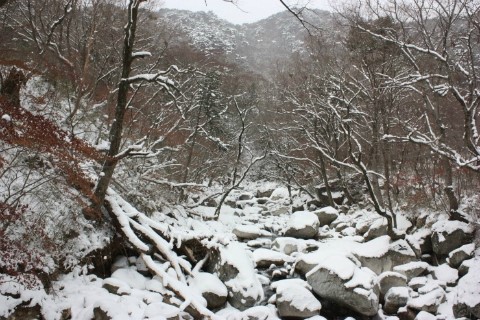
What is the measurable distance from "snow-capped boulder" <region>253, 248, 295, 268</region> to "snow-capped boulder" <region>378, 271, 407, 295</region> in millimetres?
2698

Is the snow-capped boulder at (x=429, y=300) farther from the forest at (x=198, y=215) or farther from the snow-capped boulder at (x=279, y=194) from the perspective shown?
the snow-capped boulder at (x=279, y=194)

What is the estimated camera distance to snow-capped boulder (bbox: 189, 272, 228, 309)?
773 centimetres

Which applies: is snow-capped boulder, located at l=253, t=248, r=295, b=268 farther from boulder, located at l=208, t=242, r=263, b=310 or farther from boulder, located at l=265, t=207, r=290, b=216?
boulder, located at l=265, t=207, r=290, b=216

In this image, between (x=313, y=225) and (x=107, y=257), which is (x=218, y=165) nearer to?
(x=313, y=225)

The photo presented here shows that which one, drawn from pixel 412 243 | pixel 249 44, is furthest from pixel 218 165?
pixel 249 44

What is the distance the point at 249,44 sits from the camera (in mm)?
72500

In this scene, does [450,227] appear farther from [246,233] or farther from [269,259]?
[246,233]

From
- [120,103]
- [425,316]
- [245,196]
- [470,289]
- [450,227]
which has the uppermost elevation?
[120,103]

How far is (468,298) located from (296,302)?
3377mm

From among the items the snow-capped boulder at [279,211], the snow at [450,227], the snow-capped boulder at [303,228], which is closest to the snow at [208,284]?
the snow-capped boulder at [303,228]

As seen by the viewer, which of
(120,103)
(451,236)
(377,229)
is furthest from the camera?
(377,229)

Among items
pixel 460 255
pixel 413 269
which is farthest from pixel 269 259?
pixel 460 255

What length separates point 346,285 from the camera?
7.80 m

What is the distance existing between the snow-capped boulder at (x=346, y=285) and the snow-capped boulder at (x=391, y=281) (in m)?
0.62
